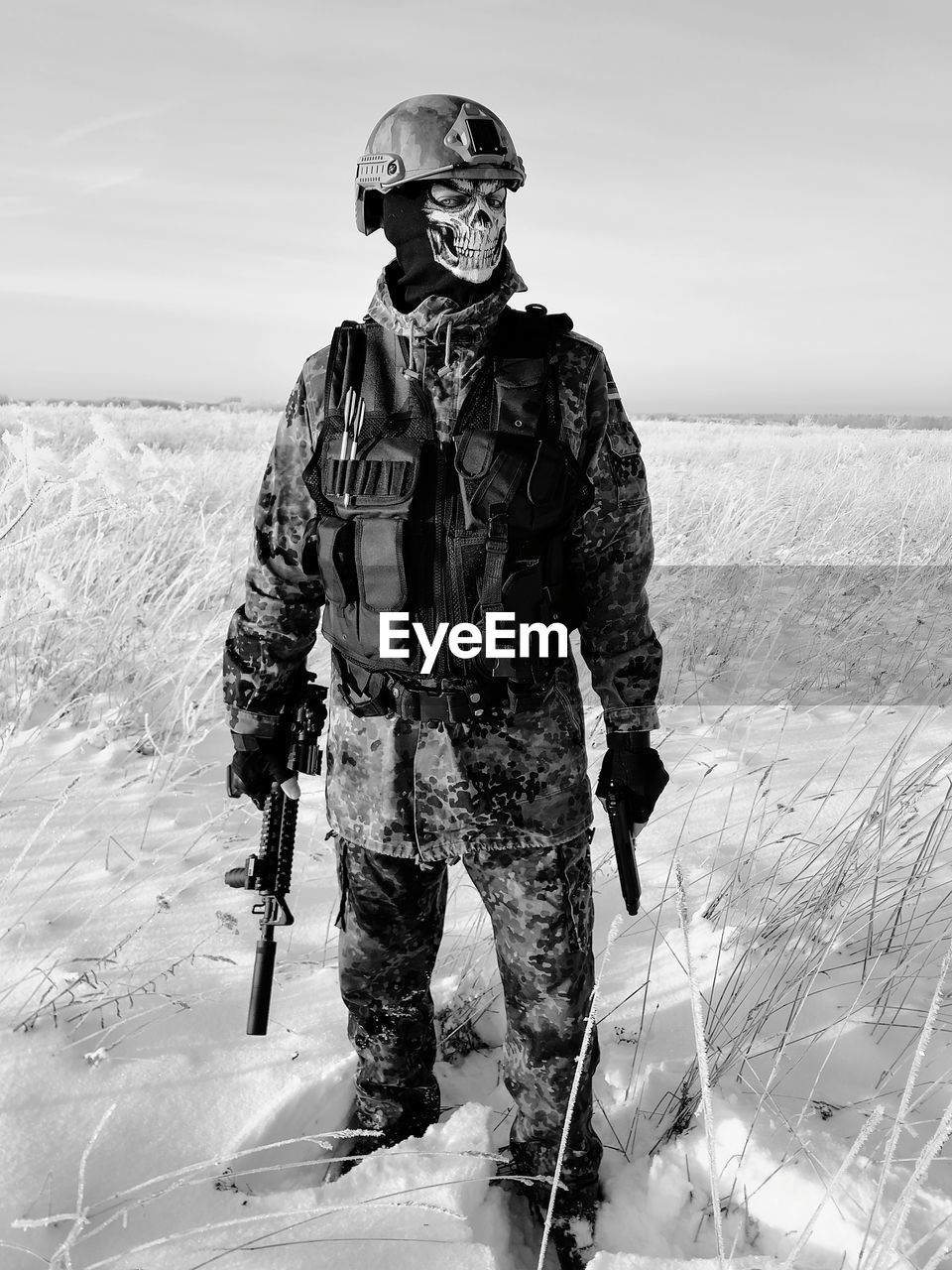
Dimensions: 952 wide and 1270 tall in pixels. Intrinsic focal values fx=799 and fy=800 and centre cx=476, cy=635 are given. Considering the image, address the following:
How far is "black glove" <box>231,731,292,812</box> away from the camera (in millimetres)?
1810

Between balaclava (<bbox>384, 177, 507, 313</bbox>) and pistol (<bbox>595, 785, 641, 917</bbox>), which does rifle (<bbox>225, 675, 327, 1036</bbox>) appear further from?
balaclava (<bbox>384, 177, 507, 313</bbox>)

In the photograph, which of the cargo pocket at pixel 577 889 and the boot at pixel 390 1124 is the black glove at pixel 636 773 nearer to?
the cargo pocket at pixel 577 889

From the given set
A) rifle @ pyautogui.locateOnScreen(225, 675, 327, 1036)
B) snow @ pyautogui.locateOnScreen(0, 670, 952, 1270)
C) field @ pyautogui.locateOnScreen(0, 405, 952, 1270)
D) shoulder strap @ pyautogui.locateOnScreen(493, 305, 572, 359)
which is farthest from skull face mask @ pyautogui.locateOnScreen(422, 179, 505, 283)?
snow @ pyautogui.locateOnScreen(0, 670, 952, 1270)

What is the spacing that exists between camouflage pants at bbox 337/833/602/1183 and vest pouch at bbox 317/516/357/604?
1.92 feet

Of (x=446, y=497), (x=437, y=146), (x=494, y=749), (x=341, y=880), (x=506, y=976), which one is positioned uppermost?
(x=437, y=146)

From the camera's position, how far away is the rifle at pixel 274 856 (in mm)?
1792

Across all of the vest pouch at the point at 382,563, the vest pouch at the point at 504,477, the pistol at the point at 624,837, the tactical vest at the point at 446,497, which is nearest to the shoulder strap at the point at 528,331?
the tactical vest at the point at 446,497

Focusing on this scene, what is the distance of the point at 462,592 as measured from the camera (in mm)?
1525

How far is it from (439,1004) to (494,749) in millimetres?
1131

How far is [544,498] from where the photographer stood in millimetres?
1490

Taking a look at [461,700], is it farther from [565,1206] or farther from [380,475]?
[565,1206]

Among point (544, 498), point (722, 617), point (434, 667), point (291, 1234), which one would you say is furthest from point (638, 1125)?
point (722, 617)

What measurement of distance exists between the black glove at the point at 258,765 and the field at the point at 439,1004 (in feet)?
2.15

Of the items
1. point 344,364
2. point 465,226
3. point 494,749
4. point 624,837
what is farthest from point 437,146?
point 624,837
